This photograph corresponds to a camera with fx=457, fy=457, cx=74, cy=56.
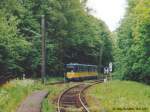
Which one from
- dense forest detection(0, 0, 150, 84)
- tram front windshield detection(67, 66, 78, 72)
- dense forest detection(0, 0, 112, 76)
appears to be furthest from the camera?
tram front windshield detection(67, 66, 78, 72)

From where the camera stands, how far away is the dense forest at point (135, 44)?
36725 mm

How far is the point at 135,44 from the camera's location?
5381cm

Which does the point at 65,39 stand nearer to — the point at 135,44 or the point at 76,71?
the point at 76,71

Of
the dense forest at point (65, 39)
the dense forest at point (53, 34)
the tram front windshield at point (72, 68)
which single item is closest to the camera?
the dense forest at point (65, 39)

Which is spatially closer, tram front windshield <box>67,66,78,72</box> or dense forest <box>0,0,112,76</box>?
dense forest <box>0,0,112,76</box>

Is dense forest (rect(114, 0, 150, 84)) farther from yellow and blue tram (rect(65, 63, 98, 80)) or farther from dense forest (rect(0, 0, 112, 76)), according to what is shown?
dense forest (rect(0, 0, 112, 76))

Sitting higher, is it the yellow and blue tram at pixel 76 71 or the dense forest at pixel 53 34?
the dense forest at pixel 53 34

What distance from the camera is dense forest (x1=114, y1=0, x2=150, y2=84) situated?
120ft

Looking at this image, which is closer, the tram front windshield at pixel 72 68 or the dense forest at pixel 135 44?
the dense forest at pixel 135 44

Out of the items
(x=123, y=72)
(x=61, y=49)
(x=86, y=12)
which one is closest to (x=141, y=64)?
(x=123, y=72)

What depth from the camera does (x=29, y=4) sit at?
64.0 m

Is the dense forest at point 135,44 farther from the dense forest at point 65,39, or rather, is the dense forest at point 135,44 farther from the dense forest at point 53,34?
the dense forest at point 53,34

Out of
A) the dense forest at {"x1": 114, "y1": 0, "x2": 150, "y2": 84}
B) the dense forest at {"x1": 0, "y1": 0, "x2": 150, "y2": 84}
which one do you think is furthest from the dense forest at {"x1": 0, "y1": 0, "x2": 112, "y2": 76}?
the dense forest at {"x1": 114, "y1": 0, "x2": 150, "y2": 84}

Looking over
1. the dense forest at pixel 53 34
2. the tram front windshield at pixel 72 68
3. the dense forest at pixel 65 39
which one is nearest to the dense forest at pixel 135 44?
the dense forest at pixel 65 39
